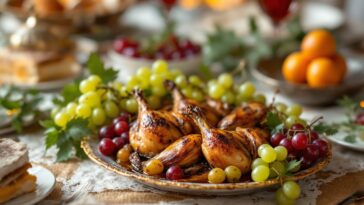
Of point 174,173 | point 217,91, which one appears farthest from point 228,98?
point 174,173

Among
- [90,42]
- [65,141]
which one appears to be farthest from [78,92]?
[90,42]

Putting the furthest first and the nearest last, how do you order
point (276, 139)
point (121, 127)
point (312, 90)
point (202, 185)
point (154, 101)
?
point (312, 90)
point (154, 101)
point (121, 127)
point (276, 139)
point (202, 185)

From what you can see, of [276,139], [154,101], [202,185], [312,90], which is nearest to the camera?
[202,185]

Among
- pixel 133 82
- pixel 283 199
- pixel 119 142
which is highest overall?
pixel 133 82

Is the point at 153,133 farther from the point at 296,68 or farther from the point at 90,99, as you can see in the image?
the point at 296,68

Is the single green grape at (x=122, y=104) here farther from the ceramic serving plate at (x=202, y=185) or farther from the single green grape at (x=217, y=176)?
the single green grape at (x=217, y=176)

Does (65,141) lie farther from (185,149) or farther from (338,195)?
(338,195)

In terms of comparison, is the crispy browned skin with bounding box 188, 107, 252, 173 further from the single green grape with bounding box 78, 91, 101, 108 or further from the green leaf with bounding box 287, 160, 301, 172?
the single green grape with bounding box 78, 91, 101, 108
